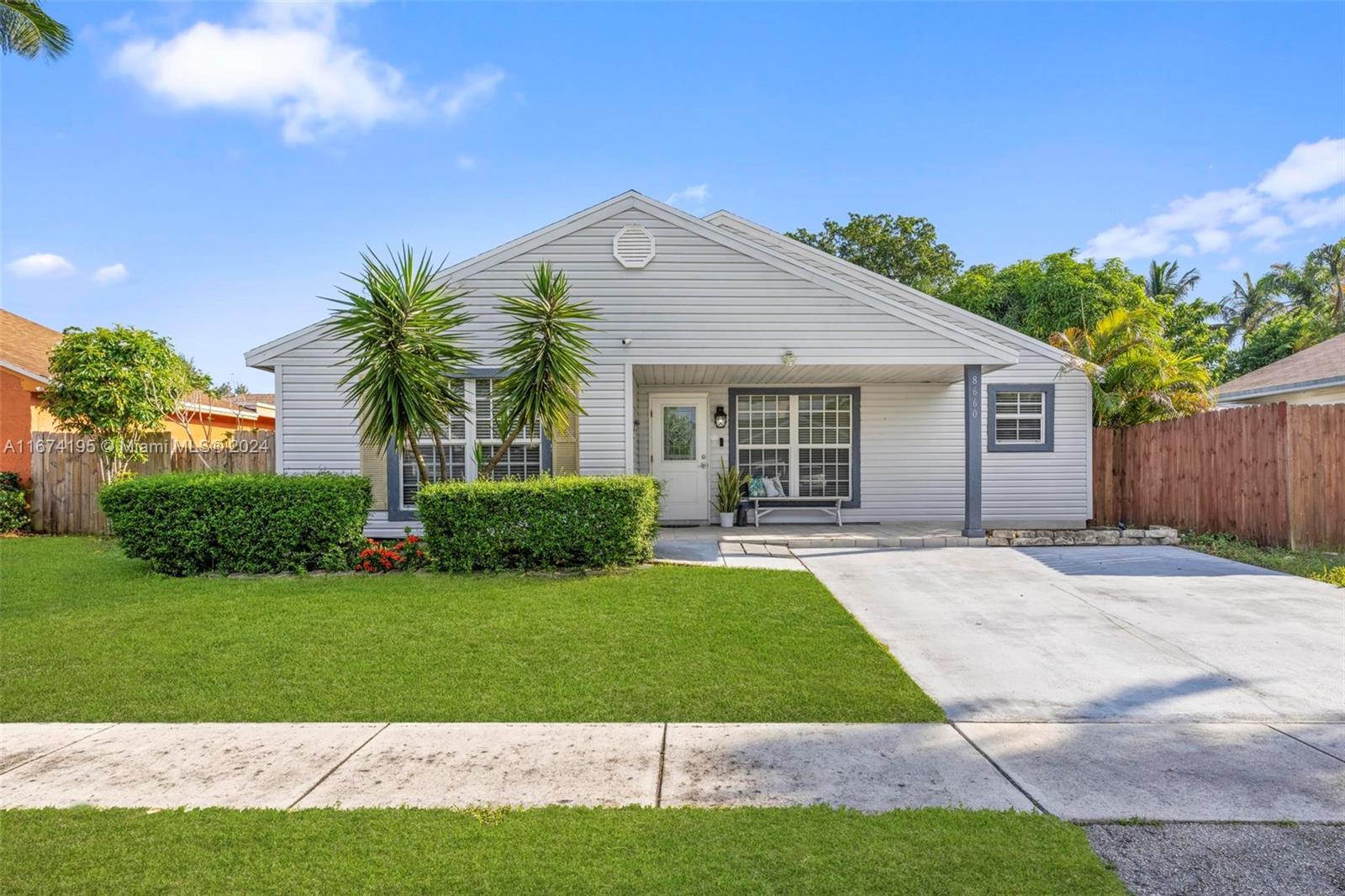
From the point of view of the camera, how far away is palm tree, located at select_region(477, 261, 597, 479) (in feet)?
28.5

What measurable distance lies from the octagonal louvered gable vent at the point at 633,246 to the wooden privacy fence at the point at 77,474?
738 cm

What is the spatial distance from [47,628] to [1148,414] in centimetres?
1517

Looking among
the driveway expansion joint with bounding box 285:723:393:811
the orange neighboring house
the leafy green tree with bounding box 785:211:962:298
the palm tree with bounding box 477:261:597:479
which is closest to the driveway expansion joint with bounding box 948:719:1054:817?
the driveway expansion joint with bounding box 285:723:393:811

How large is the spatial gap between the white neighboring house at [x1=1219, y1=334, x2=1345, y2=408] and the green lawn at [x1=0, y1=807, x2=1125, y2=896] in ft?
47.1

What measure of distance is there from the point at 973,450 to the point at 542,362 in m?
6.10

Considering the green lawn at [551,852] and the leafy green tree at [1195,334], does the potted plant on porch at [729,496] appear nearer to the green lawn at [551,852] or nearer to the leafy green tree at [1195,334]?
the green lawn at [551,852]

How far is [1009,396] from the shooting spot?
1245 centimetres

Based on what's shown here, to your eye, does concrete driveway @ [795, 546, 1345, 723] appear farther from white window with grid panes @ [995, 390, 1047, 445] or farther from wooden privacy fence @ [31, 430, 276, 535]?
wooden privacy fence @ [31, 430, 276, 535]

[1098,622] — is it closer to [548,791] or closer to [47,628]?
[548,791]

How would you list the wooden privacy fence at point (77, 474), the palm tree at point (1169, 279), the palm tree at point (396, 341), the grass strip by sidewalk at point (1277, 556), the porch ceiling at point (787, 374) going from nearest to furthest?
the grass strip by sidewalk at point (1277, 556), the palm tree at point (396, 341), the porch ceiling at point (787, 374), the wooden privacy fence at point (77, 474), the palm tree at point (1169, 279)

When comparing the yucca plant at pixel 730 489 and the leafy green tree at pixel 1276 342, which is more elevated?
the leafy green tree at pixel 1276 342

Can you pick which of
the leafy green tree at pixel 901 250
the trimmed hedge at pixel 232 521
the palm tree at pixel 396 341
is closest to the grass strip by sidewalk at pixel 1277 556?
the palm tree at pixel 396 341

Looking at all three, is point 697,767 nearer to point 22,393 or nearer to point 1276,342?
point 22,393

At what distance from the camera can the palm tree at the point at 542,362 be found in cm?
868
